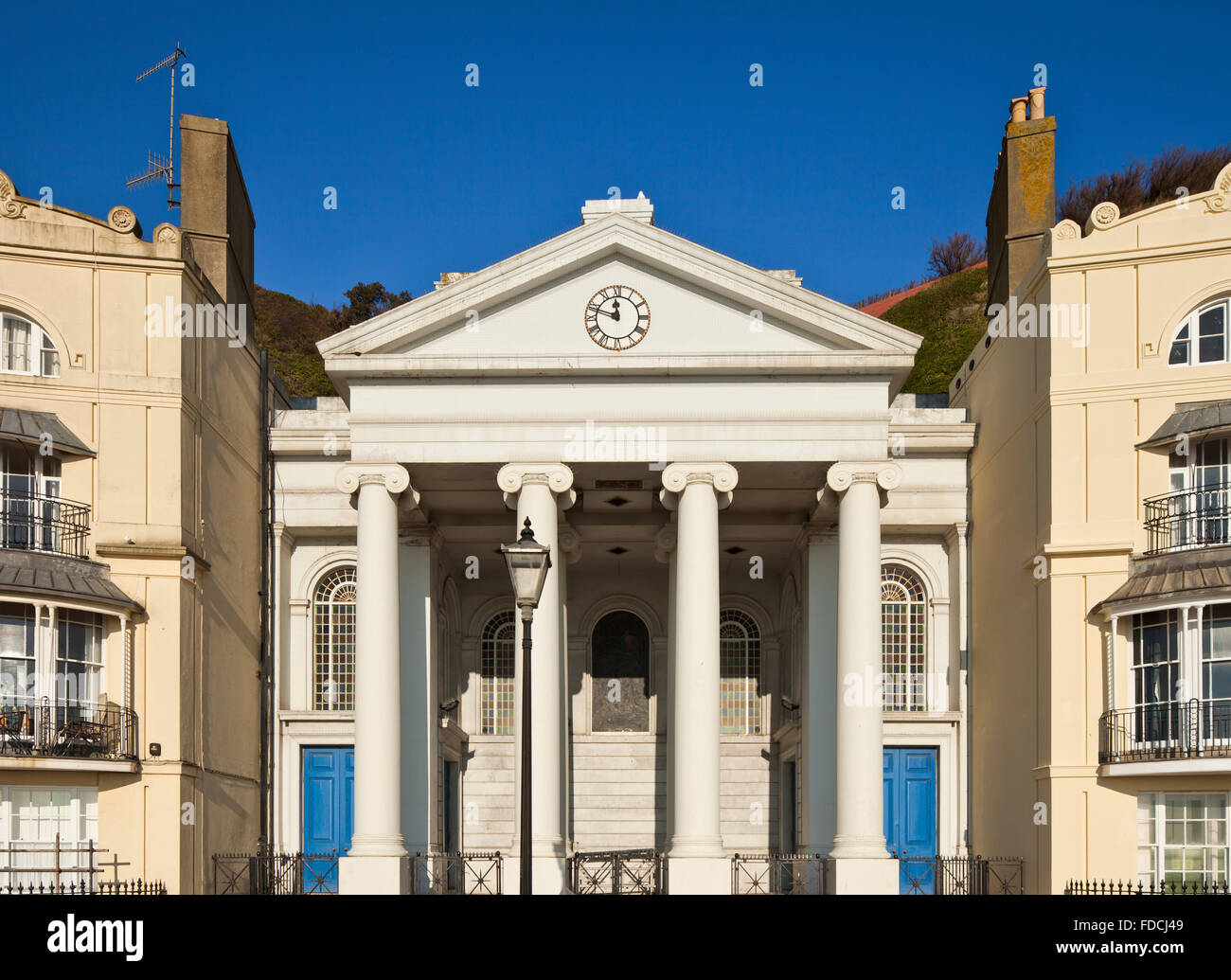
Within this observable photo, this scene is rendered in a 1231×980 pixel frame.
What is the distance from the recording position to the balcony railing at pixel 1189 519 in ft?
83.0

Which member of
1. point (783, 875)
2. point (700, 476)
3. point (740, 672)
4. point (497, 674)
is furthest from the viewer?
point (740, 672)

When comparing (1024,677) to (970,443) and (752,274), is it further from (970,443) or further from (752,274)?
(752,274)

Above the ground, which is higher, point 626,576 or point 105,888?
point 626,576

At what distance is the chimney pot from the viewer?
33.6m

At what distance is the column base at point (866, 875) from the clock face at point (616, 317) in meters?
10.1

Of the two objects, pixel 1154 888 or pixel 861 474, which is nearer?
pixel 1154 888

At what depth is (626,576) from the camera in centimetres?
3666

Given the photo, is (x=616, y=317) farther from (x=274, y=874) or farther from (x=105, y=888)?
(x=105, y=888)

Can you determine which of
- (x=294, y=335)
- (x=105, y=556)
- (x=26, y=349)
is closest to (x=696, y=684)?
(x=105, y=556)

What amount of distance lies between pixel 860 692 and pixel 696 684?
2892mm

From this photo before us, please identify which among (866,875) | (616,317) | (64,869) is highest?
(616,317)

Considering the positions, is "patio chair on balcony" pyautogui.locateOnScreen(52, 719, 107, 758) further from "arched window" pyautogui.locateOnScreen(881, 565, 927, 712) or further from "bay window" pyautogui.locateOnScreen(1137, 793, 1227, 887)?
"bay window" pyautogui.locateOnScreen(1137, 793, 1227, 887)

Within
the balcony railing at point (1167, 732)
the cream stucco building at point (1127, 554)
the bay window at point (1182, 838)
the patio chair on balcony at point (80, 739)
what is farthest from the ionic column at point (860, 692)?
the patio chair on balcony at point (80, 739)

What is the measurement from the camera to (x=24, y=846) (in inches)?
964
